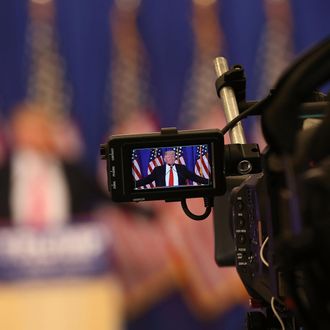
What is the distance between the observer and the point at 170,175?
3.01 ft

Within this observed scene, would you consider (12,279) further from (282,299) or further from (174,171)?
(282,299)

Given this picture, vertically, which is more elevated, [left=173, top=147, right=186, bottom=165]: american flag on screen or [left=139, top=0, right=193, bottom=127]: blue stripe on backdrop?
[left=139, top=0, right=193, bottom=127]: blue stripe on backdrop

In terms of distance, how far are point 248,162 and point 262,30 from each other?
67.5 inches

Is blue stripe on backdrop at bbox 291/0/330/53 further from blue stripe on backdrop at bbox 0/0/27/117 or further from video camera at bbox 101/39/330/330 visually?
video camera at bbox 101/39/330/330

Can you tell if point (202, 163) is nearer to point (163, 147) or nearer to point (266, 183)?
point (163, 147)

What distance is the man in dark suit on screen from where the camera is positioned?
0.90 meters

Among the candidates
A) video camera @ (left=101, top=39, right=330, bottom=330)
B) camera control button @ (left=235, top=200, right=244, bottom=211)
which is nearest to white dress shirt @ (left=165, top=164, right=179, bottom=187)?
video camera @ (left=101, top=39, right=330, bottom=330)

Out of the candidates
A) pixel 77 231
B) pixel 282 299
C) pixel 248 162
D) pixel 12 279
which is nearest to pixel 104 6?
pixel 77 231

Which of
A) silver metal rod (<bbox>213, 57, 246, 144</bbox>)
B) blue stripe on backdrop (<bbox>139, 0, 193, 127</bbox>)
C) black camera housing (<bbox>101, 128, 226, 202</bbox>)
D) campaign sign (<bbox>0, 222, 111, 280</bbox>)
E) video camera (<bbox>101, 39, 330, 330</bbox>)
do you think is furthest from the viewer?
blue stripe on backdrop (<bbox>139, 0, 193, 127</bbox>)

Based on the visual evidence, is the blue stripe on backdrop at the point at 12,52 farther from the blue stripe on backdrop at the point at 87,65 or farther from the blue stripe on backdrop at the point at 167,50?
the blue stripe on backdrop at the point at 167,50

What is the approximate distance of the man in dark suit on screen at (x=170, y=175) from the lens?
0.90m

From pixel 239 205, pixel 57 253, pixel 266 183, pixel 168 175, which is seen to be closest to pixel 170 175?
pixel 168 175

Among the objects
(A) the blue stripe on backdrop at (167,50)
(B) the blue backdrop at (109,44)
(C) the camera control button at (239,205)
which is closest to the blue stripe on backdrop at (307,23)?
(B) the blue backdrop at (109,44)

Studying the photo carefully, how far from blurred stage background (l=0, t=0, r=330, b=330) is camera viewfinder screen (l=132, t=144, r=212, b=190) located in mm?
1548
